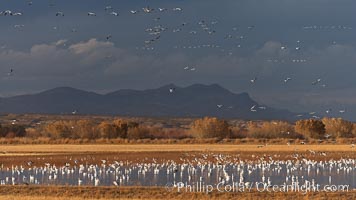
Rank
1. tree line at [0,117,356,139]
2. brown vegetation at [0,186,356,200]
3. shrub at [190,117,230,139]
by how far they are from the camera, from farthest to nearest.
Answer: shrub at [190,117,230,139]
tree line at [0,117,356,139]
brown vegetation at [0,186,356,200]

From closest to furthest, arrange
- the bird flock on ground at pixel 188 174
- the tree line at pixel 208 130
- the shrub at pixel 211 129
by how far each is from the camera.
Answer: the bird flock on ground at pixel 188 174 → the tree line at pixel 208 130 → the shrub at pixel 211 129

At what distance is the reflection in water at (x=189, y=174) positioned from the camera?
45594 millimetres

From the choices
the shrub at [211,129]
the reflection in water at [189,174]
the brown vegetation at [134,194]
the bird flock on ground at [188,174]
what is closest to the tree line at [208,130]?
the shrub at [211,129]

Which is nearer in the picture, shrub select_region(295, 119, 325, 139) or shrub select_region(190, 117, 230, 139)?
shrub select_region(190, 117, 230, 139)

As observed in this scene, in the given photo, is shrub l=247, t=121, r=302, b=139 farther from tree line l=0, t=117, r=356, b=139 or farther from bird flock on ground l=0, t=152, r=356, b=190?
bird flock on ground l=0, t=152, r=356, b=190

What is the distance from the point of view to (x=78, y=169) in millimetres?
55812

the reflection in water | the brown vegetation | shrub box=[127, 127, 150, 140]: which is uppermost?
shrub box=[127, 127, 150, 140]

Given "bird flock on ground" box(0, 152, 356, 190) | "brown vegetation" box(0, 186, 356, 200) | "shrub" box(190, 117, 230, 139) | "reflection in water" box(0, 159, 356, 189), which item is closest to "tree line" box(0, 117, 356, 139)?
"shrub" box(190, 117, 230, 139)

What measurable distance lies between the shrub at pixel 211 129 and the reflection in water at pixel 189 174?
5801 cm

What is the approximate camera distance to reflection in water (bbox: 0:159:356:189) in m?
45.6

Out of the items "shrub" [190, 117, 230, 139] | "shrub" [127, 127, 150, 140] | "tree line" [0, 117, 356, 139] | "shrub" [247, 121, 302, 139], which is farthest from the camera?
"shrub" [247, 121, 302, 139]

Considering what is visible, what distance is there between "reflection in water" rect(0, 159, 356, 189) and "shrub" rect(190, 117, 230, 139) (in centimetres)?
5801

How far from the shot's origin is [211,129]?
120 meters

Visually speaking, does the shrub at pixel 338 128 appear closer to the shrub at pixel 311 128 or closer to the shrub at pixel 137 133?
the shrub at pixel 311 128
